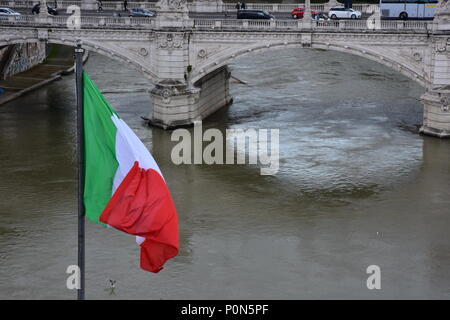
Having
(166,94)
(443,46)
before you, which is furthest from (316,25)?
(166,94)

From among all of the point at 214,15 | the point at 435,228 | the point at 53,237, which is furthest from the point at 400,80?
the point at 53,237

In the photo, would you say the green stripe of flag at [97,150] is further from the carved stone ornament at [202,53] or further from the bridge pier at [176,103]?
the carved stone ornament at [202,53]

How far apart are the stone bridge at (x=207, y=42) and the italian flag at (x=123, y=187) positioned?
4043cm

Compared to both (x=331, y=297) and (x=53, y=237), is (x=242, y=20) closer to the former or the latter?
(x=53, y=237)

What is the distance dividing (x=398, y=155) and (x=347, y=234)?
1571 centimetres

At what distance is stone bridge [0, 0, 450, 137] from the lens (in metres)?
56.2

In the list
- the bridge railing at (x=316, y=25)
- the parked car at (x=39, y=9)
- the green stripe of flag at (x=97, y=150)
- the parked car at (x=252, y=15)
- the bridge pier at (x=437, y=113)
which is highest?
the parked car at (x=39, y=9)

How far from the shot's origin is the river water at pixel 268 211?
33188 mm

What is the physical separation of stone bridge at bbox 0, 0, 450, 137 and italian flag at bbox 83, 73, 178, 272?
40433 millimetres

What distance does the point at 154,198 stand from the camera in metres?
18.7

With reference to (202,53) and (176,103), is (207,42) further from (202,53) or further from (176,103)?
(176,103)

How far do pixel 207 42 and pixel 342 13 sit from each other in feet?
45.8

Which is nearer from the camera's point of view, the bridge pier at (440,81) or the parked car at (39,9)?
the bridge pier at (440,81)

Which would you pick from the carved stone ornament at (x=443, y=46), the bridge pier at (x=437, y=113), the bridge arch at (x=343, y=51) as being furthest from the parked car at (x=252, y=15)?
the bridge pier at (x=437, y=113)
